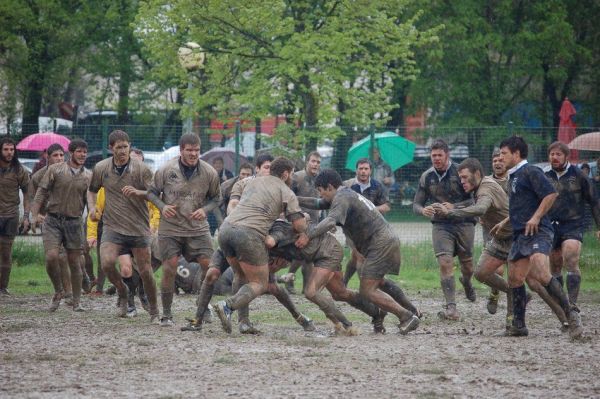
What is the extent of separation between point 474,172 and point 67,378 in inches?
244

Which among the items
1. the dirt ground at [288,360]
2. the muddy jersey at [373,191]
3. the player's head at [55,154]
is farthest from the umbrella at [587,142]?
the player's head at [55,154]

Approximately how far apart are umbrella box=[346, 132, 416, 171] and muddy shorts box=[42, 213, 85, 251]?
23.2ft

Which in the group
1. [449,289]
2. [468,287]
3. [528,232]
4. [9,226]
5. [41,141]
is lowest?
[468,287]

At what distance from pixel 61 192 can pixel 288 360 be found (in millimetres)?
5668

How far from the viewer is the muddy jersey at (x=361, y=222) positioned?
36.6 feet

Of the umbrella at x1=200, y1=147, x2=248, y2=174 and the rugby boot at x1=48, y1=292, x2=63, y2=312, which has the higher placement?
the umbrella at x1=200, y1=147, x2=248, y2=174

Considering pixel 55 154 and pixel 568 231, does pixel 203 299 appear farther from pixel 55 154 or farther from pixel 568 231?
pixel 568 231

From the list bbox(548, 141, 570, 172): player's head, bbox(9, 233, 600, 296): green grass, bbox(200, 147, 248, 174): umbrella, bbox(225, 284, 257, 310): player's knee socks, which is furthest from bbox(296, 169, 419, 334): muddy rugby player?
bbox(200, 147, 248, 174): umbrella

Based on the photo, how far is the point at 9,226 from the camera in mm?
15969

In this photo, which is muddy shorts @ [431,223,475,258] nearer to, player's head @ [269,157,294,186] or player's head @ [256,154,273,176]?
player's head @ [256,154,273,176]

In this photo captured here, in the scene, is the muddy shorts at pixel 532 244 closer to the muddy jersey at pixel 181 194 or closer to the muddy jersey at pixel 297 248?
the muddy jersey at pixel 297 248

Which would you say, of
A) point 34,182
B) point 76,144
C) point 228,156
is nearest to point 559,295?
point 76,144

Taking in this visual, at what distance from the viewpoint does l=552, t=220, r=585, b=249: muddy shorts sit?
13.0m

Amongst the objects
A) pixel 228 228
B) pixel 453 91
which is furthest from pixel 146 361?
pixel 453 91
